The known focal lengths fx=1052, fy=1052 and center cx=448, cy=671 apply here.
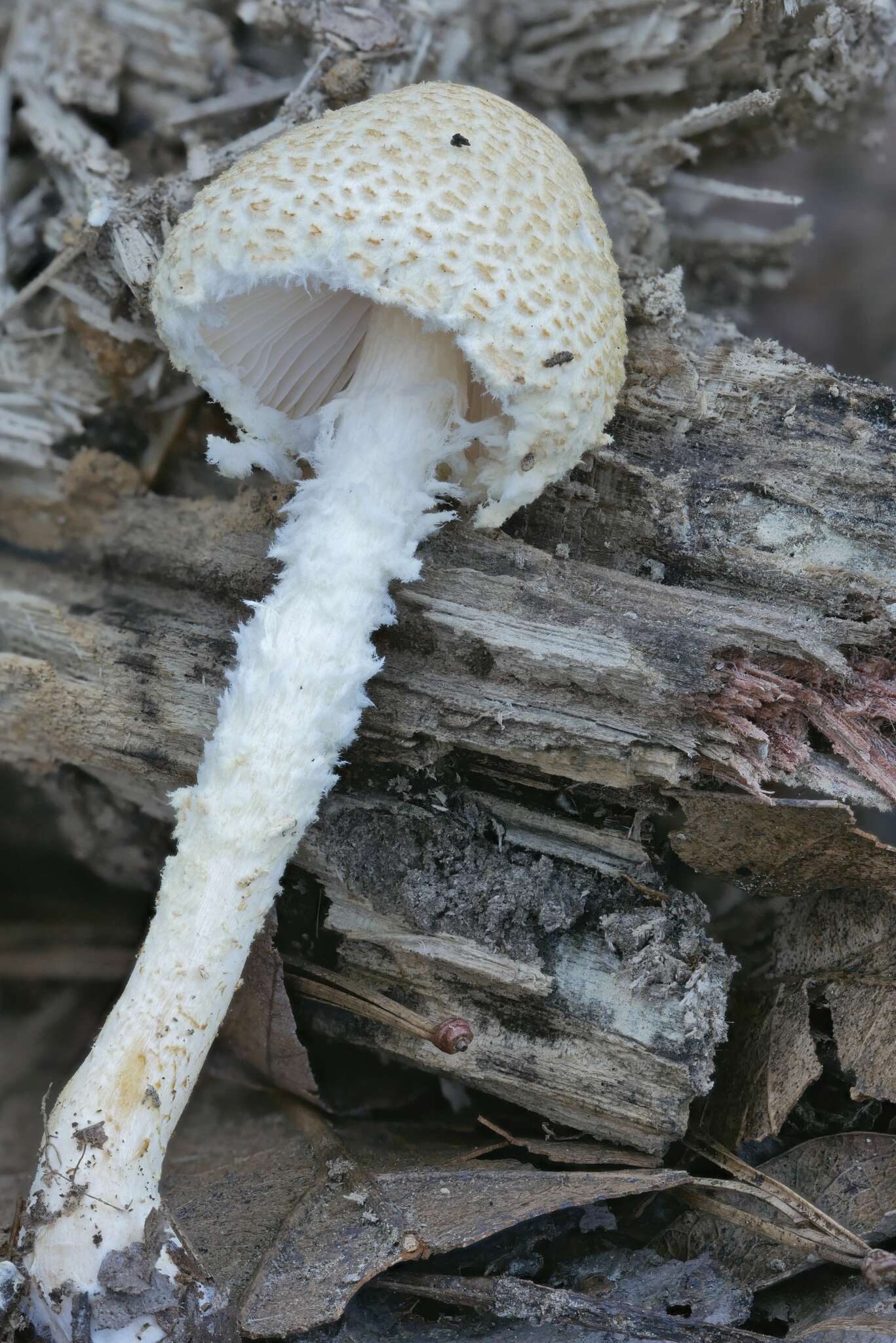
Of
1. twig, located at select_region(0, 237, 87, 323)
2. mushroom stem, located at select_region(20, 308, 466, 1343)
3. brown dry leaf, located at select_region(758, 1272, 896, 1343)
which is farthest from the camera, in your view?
twig, located at select_region(0, 237, 87, 323)

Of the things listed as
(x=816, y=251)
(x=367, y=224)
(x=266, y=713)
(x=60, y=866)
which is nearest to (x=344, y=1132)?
(x=266, y=713)

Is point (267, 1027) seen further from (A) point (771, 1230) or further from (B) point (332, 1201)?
(A) point (771, 1230)

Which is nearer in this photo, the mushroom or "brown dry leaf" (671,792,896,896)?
the mushroom

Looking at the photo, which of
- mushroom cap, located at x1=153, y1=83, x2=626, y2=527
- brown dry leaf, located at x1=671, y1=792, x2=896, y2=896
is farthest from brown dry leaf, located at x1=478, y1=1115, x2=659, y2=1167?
mushroom cap, located at x1=153, y1=83, x2=626, y2=527

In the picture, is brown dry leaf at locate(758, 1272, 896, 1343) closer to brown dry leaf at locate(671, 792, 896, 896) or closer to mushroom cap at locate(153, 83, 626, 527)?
brown dry leaf at locate(671, 792, 896, 896)

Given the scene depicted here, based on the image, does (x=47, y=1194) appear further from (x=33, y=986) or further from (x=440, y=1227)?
(x=33, y=986)

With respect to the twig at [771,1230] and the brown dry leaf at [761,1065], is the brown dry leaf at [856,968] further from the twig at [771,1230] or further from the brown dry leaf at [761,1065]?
the twig at [771,1230]

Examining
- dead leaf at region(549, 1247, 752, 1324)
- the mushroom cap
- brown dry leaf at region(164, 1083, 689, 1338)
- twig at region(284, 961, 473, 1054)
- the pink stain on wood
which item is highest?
the mushroom cap

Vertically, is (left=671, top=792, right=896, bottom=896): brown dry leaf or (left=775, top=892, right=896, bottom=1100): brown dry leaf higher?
(left=671, top=792, right=896, bottom=896): brown dry leaf
